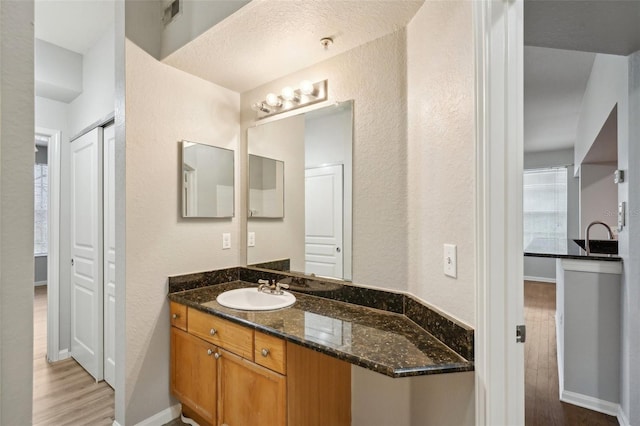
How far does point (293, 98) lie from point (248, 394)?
5.74 feet

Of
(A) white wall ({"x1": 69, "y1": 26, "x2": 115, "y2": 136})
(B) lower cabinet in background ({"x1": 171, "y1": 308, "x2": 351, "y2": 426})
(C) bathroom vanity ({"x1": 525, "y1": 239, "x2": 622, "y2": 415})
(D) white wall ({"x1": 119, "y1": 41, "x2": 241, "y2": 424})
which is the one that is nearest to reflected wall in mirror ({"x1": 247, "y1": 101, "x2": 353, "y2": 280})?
(D) white wall ({"x1": 119, "y1": 41, "x2": 241, "y2": 424})

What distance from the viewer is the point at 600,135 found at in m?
3.01

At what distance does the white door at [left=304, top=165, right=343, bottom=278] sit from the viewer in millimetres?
1958

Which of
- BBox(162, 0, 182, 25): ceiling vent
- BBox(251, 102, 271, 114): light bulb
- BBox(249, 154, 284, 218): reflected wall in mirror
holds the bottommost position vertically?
BBox(249, 154, 284, 218): reflected wall in mirror

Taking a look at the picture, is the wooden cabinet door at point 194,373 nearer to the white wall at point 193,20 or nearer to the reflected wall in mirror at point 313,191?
the reflected wall in mirror at point 313,191

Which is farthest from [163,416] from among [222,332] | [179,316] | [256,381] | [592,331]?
[592,331]

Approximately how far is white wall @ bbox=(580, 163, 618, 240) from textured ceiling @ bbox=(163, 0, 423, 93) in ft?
15.0

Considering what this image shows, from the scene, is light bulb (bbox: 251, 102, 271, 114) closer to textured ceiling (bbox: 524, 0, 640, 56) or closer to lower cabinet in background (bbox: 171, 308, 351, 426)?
lower cabinet in background (bbox: 171, 308, 351, 426)

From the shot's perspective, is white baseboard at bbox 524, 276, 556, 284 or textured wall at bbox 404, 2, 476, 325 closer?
textured wall at bbox 404, 2, 476, 325

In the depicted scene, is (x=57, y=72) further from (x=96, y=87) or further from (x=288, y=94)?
(x=288, y=94)

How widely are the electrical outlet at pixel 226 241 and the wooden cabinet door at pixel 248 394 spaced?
867 millimetres

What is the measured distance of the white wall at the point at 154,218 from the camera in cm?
196

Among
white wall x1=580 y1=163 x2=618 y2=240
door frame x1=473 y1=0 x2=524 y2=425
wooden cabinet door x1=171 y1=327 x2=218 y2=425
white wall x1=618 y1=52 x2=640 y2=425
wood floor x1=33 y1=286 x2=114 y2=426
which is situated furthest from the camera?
white wall x1=580 y1=163 x2=618 y2=240

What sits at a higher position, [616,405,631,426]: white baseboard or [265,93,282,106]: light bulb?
[265,93,282,106]: light bulb
